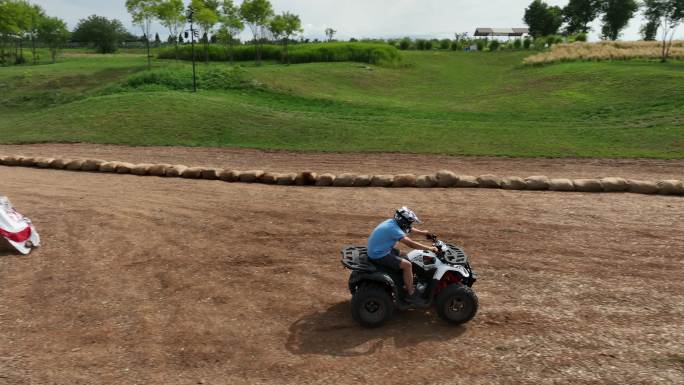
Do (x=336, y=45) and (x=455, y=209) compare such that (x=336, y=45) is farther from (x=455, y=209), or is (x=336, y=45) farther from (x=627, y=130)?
(x=455, y=209)

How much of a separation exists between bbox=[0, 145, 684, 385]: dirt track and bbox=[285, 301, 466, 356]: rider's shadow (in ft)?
0.10

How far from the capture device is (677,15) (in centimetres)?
4675

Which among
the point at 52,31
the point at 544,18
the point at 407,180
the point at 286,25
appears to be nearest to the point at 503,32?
the point at 544,18

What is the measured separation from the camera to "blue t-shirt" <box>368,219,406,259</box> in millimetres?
8094

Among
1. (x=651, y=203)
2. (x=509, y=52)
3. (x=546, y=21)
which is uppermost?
(x=546, y=21)

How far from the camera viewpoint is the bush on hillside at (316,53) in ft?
191

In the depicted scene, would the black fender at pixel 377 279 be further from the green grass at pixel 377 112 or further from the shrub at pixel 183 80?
the shrub at pixel 183 80

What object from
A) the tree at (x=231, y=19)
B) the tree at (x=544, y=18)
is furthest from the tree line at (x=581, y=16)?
the tree at (x=231, y=19)

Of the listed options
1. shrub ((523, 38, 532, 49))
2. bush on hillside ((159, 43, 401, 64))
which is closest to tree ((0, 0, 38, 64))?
bush on hillside ((159, 43, 401, 64))

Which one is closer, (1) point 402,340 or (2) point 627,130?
(1) point 402,340

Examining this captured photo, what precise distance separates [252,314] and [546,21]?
11077 centimetres

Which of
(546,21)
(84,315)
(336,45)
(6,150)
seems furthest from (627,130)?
(546,21)

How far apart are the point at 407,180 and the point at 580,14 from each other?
345ft

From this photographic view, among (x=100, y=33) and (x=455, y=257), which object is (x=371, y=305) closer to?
(x=455, y=257)
